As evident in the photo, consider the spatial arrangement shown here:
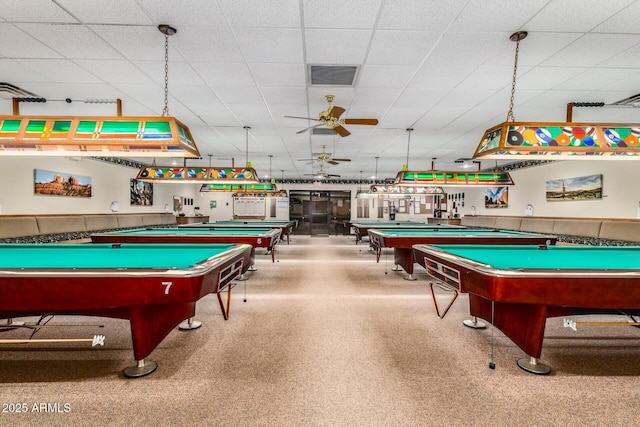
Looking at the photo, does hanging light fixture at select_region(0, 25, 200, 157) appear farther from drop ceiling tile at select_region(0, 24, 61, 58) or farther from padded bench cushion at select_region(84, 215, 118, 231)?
padded bench cushion at select_region(84, 215, 118, 231)

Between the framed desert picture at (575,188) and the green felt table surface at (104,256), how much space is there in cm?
816

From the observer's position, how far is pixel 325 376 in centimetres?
229

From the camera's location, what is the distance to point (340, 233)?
15.2m

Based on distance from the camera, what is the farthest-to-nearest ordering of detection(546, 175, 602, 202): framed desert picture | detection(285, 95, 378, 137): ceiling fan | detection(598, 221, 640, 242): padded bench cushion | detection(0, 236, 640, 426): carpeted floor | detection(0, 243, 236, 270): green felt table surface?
detection(546, 175, 602, 202): framed desert picture < detection(598, 221, 640, 242): padded bench cushion < detection(285, 95, 378, 137): ceiling fan < detection(0, 243, 236, 270): green felt table surface < detection(0, 236, 640, 426): carpeted floor

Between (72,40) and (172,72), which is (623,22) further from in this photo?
(72,40)

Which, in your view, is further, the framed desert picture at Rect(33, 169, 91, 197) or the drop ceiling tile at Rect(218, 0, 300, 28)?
the framed desert picture at Rect(33, 169, 91, 197)

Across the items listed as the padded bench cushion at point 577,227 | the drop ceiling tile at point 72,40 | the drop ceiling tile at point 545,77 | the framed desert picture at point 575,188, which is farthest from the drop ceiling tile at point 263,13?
the framed desert picture at point 575,188

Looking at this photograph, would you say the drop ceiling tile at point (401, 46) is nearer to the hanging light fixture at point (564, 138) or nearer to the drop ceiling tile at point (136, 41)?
the hanging light fixture at point (564, 138)

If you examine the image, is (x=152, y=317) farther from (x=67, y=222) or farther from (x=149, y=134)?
(x=67, y=222)

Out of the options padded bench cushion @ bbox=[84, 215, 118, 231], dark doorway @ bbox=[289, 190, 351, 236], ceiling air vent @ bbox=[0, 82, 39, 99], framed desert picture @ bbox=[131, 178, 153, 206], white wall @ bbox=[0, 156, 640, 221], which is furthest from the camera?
dark doorway @ bbox=[289, 190, 351, 236]

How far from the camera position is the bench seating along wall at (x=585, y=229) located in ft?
19.4

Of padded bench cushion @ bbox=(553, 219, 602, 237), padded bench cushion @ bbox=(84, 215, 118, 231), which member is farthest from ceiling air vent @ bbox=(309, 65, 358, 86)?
padded bench cushion @ bbox=(84, 215, 118, 231)

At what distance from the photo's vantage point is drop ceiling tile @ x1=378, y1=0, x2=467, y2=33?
2418 mm

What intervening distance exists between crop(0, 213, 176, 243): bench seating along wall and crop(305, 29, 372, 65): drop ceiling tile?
5847 mm
